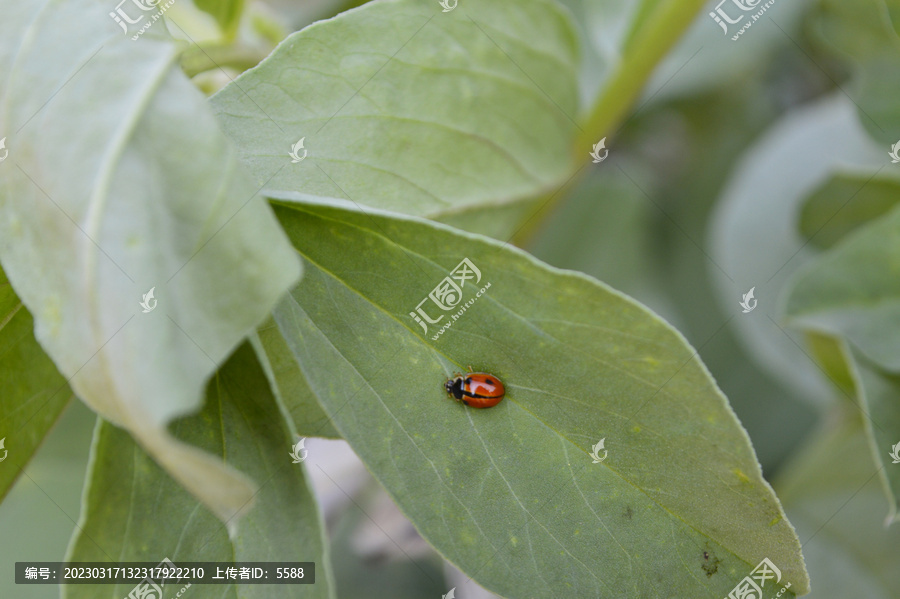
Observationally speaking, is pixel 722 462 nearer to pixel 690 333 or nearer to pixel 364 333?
pixel 364 333

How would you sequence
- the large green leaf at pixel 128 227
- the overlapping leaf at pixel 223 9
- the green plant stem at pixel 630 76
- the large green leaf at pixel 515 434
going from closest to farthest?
the large green leaf at pixel 128 227
the large green leaf at pixel 515 434
the overlapping leaf at pixel 223 9
the green plant stem at pixel 630 76

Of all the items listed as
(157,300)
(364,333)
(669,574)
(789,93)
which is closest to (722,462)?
(669,574)

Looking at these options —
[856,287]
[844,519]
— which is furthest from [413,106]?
[844,519]

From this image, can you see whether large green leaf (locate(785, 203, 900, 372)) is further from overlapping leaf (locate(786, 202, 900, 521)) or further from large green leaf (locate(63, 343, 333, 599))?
large green leaf (locate(63, 343, 333, 599))

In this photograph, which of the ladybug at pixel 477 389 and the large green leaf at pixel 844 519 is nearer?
the ladybug at pixel 477 389

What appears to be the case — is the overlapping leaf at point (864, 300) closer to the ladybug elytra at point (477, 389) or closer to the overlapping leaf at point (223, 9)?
the ladybug elytra at point (477, 389)

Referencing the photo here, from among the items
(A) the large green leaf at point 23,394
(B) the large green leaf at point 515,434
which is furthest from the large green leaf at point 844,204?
(A) the large green leaf at point 23,394
